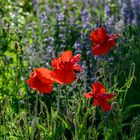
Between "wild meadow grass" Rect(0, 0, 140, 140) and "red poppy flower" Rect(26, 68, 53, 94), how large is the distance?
0.35ft

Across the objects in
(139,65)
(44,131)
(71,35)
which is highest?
(71,35)

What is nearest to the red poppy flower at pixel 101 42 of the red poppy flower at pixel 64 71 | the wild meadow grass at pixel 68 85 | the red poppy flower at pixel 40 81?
the wild meadow grass at pixel 68 85

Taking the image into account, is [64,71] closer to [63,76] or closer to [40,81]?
[63,76]

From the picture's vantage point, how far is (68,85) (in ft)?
15.1

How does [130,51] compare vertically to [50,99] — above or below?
above

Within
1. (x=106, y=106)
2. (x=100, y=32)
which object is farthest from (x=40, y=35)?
(x=106, y=106)

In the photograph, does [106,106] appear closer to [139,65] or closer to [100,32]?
[100,32]

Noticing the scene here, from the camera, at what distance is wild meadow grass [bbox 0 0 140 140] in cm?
343

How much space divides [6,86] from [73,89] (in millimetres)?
620

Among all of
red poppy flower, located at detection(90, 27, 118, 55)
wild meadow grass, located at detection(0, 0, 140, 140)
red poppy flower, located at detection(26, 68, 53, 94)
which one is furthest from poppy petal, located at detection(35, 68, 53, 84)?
red poppy flower, located at detection(90, 27, 118, 55)

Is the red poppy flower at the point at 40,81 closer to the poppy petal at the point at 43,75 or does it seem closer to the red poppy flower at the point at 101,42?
the poppy petal at the point at 43,75

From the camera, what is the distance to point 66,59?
3.15 metres

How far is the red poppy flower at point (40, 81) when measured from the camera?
312 centimetres

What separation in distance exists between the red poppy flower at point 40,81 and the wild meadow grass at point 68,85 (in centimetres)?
11
